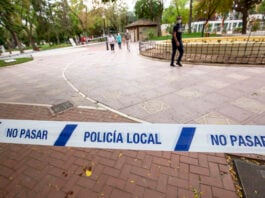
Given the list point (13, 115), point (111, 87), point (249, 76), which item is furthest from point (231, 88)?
point (13, 115)

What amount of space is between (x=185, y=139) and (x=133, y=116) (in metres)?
2.09

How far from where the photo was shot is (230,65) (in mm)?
7168

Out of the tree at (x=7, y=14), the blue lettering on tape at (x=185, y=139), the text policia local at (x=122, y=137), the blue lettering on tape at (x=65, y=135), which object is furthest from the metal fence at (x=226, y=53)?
the tree at (x=7, y=14)

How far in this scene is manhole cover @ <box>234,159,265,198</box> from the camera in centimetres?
188

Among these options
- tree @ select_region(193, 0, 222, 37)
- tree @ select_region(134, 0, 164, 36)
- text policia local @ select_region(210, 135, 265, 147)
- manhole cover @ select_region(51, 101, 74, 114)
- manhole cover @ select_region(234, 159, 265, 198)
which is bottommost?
manhole cover @ select_region(234, 159, 265, 198)

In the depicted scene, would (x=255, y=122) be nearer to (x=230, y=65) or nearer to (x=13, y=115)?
(x=230, y=65)

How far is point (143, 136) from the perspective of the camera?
5.43ft

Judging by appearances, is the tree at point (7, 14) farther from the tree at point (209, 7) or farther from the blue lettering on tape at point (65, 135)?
the tree at point (209, 7)

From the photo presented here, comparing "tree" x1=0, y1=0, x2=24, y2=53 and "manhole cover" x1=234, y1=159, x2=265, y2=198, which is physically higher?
"tree" x1=0, y1=0, x2=24, y2=53

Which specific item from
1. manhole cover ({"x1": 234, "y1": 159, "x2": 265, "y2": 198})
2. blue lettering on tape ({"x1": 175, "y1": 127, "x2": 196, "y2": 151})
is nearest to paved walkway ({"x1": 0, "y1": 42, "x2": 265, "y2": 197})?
manhole cover ({"x1": 234, "y1": 159, "x2": 265, "y2": 198})

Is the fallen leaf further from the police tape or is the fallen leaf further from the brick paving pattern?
the police tape

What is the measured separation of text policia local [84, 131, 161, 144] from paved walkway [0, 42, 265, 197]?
77 cm

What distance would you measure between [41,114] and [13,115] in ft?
2.33

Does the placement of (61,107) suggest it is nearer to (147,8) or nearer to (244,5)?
(244,5)
